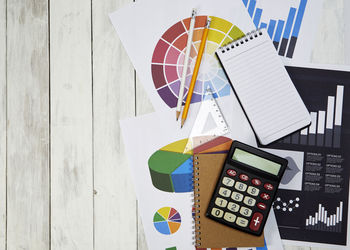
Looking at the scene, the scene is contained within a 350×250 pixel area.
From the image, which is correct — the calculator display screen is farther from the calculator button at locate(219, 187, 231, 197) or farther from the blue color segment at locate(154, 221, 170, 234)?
the blue color segment at locate(154, 221, 170, 234)

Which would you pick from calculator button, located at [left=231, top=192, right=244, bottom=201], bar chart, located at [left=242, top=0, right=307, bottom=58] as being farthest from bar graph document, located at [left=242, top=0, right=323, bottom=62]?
calculator button, located at [left=231, top=192, right=244, bottom=201]

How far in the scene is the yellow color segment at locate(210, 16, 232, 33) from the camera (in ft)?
2.05

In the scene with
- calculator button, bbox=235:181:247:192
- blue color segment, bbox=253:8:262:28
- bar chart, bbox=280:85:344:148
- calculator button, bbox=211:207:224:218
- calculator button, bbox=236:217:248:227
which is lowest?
calculator button, bbox=236:217:248:227

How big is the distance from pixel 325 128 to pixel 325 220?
0.16 meters

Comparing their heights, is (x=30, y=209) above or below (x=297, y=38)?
below

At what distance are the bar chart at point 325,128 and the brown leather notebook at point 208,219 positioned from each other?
0.44 feet

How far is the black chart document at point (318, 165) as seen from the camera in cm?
61

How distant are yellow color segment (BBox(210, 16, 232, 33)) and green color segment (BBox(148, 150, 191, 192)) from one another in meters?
0.24

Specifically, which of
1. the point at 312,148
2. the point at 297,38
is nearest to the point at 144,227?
the point at 312,148

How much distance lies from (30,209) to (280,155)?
466 mm

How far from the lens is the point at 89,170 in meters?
0.64

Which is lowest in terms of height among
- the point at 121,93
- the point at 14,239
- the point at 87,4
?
the point at 14,239

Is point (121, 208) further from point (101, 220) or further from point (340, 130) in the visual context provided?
point (340, 130)

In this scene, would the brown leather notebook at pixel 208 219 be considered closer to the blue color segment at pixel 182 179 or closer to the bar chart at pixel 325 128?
the blue color segment at pixel 182 179
